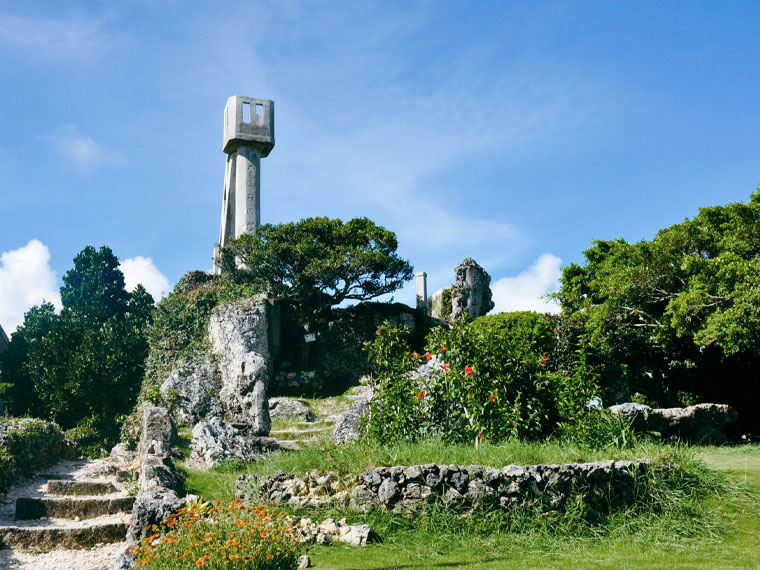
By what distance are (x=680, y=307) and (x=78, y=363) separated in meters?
17.0

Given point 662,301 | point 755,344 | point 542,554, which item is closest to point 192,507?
point 542,554

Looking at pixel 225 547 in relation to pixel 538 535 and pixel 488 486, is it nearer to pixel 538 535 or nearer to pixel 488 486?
pixel 488 486

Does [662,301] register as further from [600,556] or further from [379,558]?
[379,558]

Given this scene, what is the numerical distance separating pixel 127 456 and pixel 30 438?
1.86 m

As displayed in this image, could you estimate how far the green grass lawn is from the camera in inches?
242

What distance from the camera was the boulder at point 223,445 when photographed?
35.2ft

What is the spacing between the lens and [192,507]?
231 inches

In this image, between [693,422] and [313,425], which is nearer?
[693,422]

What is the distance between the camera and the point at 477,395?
28.7ft

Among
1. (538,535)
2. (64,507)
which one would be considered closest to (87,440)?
(64,507)

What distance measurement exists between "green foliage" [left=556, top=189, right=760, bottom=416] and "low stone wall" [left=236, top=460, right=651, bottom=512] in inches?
306

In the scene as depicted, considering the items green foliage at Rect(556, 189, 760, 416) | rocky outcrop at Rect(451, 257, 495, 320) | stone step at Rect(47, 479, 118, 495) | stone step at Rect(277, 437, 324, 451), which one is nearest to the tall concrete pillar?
rocky outcrop at Rect(451, 257, 495, 320)

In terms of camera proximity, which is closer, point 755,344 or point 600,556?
point 600,556

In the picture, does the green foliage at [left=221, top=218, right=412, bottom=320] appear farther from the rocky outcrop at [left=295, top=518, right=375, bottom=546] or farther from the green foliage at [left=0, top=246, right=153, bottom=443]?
the rocky outcrop at [left=295, top=518, right=375, bottom=546]
